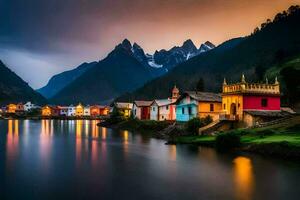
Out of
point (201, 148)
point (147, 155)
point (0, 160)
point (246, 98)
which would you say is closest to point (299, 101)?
point (246, 98)

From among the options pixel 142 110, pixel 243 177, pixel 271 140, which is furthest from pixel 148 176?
pixel 142 110

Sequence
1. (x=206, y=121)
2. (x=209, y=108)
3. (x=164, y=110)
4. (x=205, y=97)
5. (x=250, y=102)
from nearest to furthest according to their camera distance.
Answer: (x=250, y=102)
(x=206, y=121)
(x=209, y=108)
(x=205, y=97)
(x=164, y=110)

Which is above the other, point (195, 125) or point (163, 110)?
Answer: point (163, 110)

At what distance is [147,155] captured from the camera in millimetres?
49844

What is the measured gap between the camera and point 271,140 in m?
47.4

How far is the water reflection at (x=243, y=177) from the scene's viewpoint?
89.6 feet

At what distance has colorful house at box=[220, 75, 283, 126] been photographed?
64.6 metres

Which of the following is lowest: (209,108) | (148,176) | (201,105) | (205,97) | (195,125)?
(148,176)

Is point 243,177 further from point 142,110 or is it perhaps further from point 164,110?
point 142,110

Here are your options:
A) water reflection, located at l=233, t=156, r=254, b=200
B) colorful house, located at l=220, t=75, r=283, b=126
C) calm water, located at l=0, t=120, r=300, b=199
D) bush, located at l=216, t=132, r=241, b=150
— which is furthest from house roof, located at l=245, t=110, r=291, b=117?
water reflection, located at l=233, t=156, r=254, b=200

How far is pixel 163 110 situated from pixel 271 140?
2568 inches

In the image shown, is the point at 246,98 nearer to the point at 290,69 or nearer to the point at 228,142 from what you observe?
the point at 228,142

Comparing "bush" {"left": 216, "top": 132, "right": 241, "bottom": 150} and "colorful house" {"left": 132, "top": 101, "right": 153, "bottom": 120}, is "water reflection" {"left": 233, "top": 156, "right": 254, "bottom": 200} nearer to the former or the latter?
"bush" {"left": 216, "top": 132, "right": 241, "bottom": 150}

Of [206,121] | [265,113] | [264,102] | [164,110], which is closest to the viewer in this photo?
[265,113]
